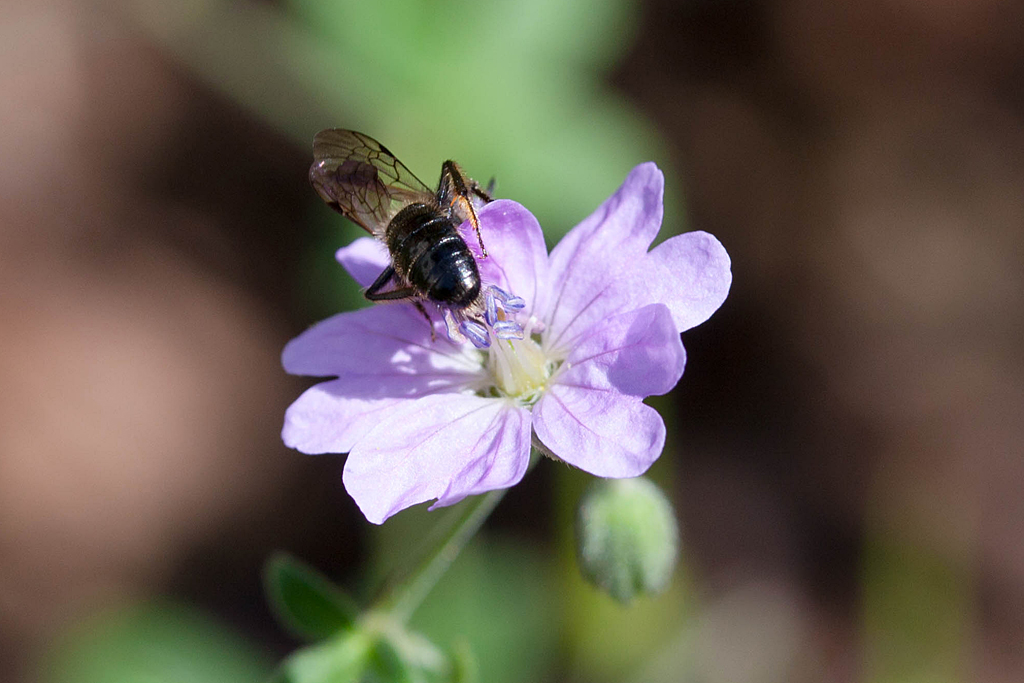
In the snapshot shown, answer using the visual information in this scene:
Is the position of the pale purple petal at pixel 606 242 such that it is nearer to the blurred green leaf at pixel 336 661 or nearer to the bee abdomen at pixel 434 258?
the bee abdomen at pixel 434 258

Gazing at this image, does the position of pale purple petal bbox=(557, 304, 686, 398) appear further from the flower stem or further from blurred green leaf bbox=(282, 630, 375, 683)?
blurred green leaf bbox=(282, 630, 375, 683)

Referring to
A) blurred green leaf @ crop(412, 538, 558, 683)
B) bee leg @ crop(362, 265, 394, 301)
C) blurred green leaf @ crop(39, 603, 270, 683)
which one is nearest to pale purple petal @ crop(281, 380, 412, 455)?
bee leg @ crop(362, 265, 394, 301)

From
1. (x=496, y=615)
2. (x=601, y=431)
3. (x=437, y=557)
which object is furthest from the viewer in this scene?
(x=496, y=615)

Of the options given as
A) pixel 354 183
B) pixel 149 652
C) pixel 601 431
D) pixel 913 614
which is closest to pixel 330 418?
pixel 354 183

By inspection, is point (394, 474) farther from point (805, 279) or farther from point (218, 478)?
point (805, 279)

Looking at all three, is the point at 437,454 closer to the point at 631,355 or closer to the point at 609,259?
the point at 631,355

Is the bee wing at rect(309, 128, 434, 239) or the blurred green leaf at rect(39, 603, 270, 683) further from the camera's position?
the blurred green leaf at rect(39, 603, 270, 683)
